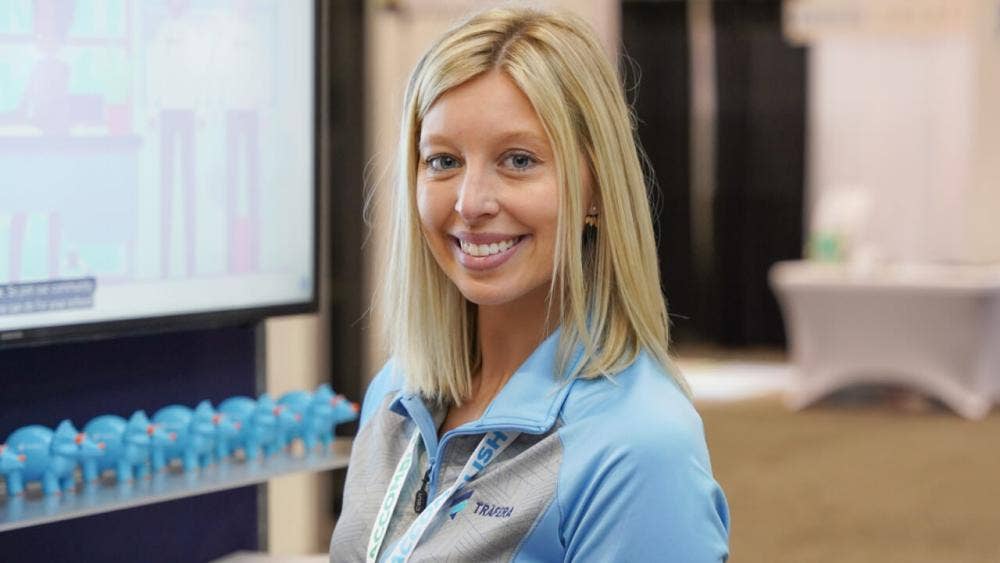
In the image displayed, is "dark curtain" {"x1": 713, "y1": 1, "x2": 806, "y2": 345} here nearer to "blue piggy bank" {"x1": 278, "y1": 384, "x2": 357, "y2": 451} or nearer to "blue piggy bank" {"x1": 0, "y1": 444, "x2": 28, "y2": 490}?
"blue piggy bank" {"x1": 278, "y1": 384, "x2": 357, "y2": 451}

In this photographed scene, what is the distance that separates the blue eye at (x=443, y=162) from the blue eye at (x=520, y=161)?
67mm

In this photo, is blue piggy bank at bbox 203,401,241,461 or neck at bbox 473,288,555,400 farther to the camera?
blue piggy bank at bbox 203,401,241,461

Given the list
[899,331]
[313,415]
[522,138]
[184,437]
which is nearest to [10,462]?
[184,437]

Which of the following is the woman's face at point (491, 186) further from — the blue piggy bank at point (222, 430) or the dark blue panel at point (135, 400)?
the dark blue panel at point (135, 400)

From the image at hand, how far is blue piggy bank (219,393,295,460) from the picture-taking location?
78.7 inches

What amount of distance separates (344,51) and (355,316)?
0.86m

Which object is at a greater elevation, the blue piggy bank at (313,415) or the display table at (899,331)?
the blue piggy bank at (313,415)

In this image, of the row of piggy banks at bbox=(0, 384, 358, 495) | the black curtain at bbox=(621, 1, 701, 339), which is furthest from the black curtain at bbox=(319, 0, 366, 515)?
the black curtain at bbox=(621, 1, 701, 339)

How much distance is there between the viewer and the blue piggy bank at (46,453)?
5.68 ft

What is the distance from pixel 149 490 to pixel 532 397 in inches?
29.2

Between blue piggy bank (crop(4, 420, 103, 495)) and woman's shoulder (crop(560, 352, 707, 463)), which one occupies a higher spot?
woman's shoulder (crop(560, 352, 707, 463))

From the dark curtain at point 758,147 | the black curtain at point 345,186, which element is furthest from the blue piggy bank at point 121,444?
the dark curtain at point 758,147

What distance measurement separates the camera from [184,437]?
6.23 feet

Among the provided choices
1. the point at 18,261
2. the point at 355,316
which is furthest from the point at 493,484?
the point at 355,316
